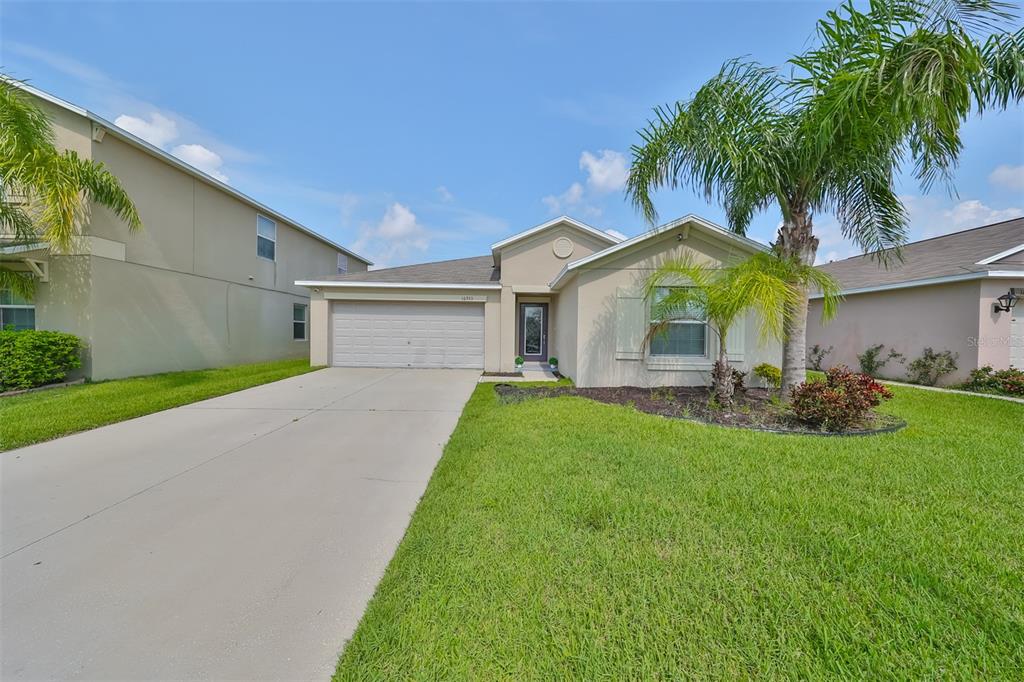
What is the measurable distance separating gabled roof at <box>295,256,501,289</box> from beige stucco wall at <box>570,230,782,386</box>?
4.34 meters

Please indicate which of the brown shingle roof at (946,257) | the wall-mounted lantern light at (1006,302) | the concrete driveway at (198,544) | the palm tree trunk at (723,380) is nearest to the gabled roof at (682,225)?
the palm tree trunk at (723,380)

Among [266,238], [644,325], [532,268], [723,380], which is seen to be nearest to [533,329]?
[532,268]

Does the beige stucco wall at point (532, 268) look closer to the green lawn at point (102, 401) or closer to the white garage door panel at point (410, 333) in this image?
the white garage door panel at point (410, 333)

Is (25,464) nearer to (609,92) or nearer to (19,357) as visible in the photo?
(19,357)

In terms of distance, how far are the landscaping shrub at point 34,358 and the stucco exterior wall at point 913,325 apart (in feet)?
67.0

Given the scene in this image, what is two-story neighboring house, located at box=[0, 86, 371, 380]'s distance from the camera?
927cm

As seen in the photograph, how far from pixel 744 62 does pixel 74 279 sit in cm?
1456

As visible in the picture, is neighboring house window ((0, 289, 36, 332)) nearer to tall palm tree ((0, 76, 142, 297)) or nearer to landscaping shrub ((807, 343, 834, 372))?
tall palm tree ((0, 76, 142, 297))

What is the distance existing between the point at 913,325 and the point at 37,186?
2041cm

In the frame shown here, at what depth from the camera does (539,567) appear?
2520 mm

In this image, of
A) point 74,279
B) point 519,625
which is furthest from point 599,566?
point 74,279

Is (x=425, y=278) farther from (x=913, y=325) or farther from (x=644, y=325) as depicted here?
(x=913, y=325)

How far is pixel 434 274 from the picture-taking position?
46.4ft

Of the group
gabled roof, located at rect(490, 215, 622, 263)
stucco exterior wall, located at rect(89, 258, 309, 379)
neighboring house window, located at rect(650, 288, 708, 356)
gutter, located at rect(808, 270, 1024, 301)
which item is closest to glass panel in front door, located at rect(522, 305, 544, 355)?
gabled roof, located at rect(490, 215, 622, 263)
